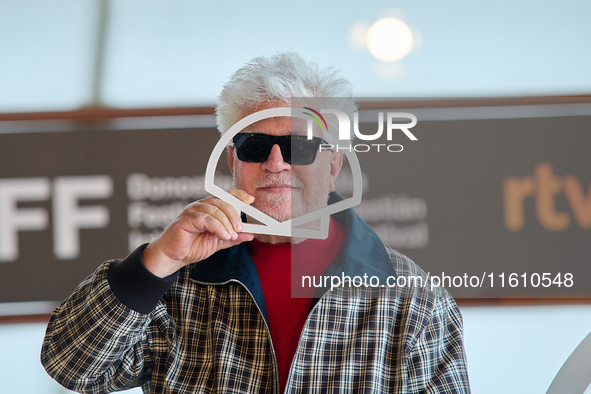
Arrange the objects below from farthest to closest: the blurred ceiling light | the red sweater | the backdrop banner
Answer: the blurred ceiling light < the backdrop banner < the red sweater

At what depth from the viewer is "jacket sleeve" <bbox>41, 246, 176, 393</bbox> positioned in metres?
1.10

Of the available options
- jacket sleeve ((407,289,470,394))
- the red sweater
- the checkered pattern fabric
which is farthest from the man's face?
jacket sleeve ((407,289,470,394))

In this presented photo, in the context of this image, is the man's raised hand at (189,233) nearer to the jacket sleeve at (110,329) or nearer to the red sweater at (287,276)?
the jacket sleeve at (110,329)

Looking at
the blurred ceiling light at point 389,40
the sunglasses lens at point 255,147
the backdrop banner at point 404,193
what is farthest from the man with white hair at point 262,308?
the blurred ceiling light at point 389,40

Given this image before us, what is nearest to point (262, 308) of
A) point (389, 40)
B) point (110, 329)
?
point (110, 329)

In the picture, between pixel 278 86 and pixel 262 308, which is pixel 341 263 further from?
pixel 278 86

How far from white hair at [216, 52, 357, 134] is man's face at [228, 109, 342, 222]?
77 mm

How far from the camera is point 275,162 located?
1.22 m

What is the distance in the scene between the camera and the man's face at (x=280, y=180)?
1222 millimetres

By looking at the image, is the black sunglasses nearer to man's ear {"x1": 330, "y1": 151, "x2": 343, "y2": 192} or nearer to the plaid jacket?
man's ear {"x1": 330, "y1": 151, "x2": 343, "y2": 192}

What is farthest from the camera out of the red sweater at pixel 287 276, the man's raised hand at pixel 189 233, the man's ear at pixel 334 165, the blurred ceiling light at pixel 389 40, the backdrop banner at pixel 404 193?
the blurred ceiling light at pixel 389 40

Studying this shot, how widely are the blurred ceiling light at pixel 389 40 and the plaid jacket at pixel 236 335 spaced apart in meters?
1.06

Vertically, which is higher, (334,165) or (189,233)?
(334,165)

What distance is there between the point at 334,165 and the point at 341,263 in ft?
0.86
